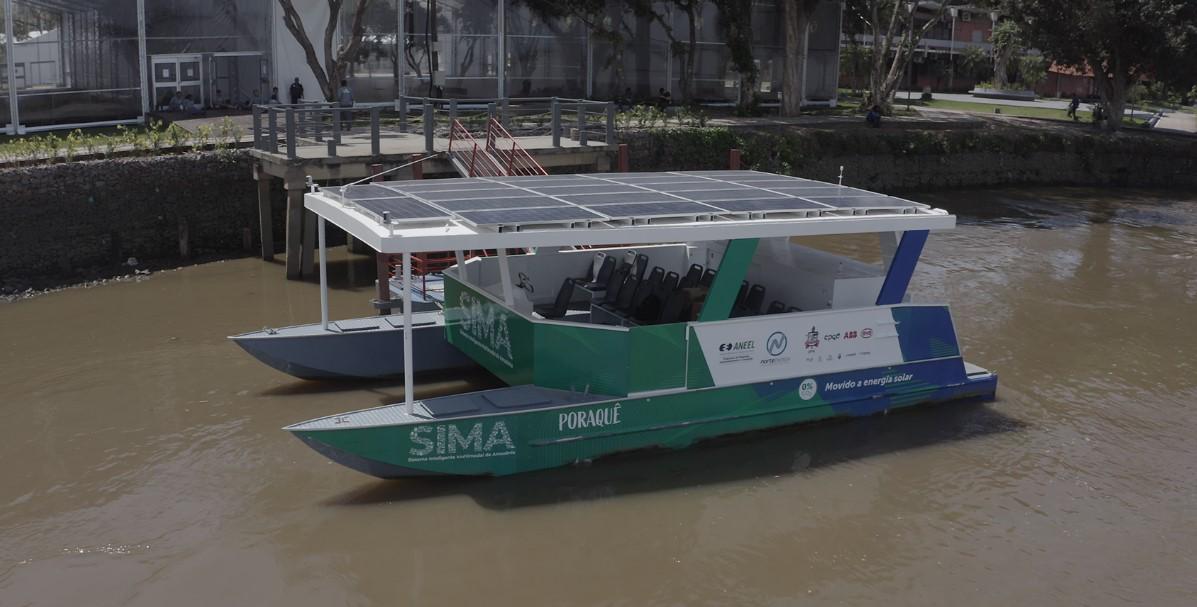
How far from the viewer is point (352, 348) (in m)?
14.0

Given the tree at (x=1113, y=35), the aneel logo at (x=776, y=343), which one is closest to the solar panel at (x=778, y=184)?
the aneel logo at (x=776, y=343)

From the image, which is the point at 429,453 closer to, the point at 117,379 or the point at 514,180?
the point at 514,180

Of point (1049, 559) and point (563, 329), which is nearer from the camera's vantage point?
point (1049, 559)

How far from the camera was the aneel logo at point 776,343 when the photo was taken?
487 inches

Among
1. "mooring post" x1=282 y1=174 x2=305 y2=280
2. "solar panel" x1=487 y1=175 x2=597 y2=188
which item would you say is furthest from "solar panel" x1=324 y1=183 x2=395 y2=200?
"mooring post" x1=282 y1=174 x2=305 y2=280

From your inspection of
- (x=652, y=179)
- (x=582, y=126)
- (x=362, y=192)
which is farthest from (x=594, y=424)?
(x=582, y=126)

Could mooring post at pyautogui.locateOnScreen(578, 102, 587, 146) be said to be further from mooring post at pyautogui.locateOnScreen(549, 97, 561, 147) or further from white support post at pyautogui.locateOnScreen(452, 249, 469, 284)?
white support post at pyautogui.locateOnScreen(452, 249, 469, 284)

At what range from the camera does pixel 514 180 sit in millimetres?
14211

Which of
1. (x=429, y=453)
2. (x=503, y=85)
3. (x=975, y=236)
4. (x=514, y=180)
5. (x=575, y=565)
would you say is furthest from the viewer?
(x=503, y=85)

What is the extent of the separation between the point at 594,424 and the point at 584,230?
202 centimetres

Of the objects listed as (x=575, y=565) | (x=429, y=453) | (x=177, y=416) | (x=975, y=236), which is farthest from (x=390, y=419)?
(x=975, y=236)

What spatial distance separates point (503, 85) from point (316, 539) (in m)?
28.7

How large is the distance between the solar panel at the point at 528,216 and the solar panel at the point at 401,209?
352 mm

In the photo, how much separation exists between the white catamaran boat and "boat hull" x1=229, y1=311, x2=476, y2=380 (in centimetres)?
3
